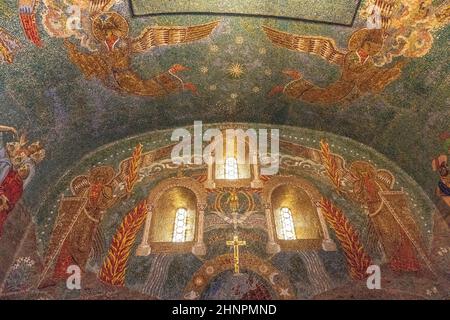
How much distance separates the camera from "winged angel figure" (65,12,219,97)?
28.4 ft

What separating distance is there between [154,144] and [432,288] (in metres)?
6.48

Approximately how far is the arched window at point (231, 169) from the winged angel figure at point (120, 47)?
235 cm

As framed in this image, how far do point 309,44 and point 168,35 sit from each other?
2820 mm

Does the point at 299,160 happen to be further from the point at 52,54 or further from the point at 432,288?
the point at 52,54

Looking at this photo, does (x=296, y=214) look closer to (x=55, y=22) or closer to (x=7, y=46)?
(x=55, y=22)

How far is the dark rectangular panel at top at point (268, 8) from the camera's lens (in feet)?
28.2

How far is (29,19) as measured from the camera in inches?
315

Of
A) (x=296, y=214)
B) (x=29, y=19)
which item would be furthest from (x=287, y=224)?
(x=29, y=19)

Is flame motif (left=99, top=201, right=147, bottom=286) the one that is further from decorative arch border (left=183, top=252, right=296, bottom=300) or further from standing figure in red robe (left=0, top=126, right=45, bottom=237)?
standing figure in red robe (left=0, top=126, right=45, bottom=237)

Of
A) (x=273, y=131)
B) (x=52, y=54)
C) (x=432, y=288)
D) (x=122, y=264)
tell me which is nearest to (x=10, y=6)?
(x=52, y=54)

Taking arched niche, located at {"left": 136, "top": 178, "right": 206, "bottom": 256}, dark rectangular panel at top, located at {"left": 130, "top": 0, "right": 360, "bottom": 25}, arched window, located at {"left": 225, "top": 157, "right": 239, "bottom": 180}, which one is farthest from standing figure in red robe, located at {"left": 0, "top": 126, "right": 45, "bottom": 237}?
arched window, located at {"left": 225, "top": 157, "right": 239, "bottom": 180}

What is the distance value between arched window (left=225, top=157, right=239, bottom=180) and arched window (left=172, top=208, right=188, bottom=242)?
4.18 ft

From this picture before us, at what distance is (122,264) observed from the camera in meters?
8.65
